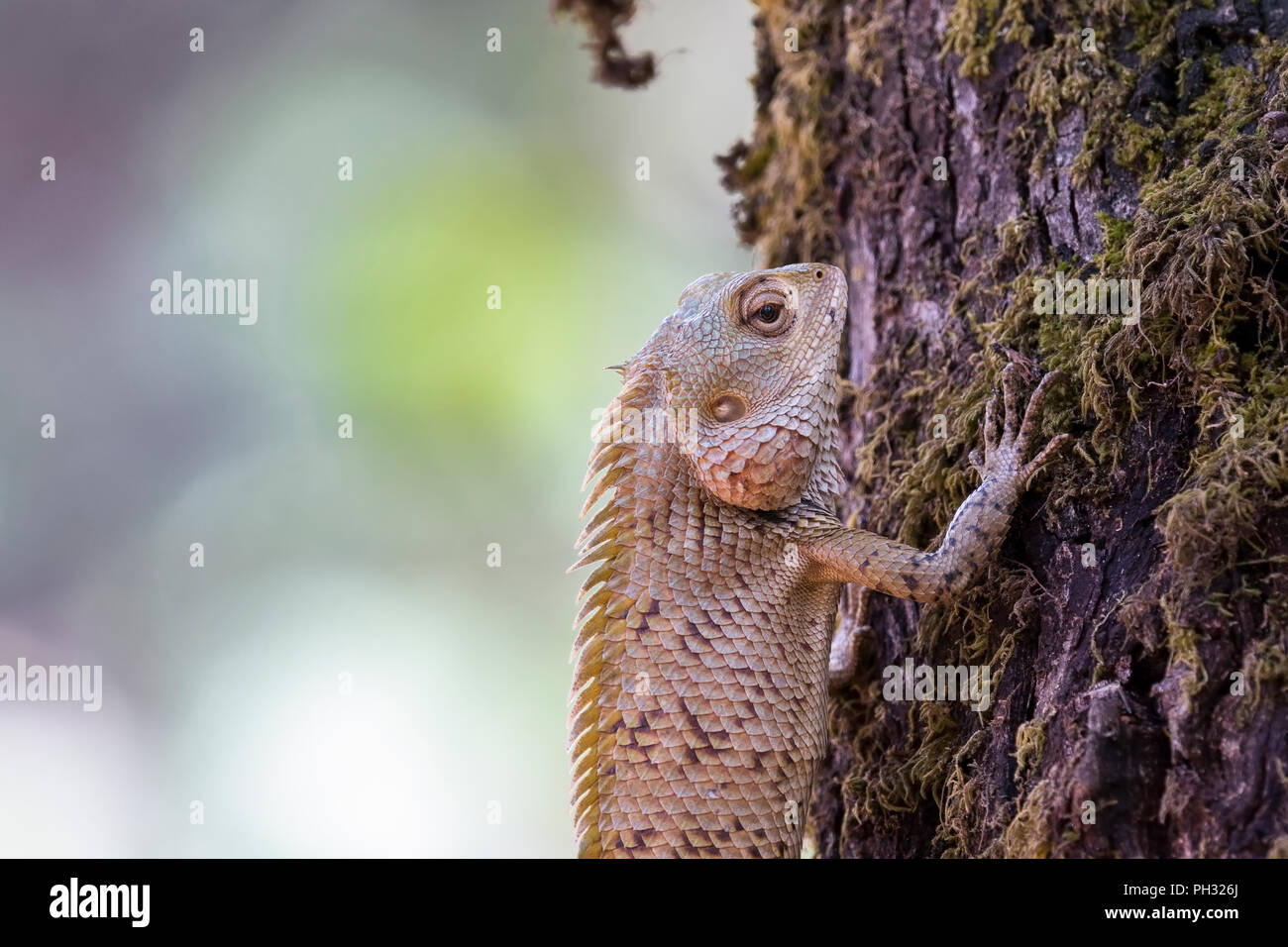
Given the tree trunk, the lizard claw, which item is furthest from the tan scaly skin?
the tree trunk

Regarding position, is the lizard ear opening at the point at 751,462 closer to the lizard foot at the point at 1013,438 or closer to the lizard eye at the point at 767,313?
the lizard eye at the point at 767,313

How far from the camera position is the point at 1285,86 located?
387cm

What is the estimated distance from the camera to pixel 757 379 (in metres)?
4.72

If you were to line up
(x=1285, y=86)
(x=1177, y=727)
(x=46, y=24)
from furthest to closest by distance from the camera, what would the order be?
(x=46, y=24), (x=1285, y=86), (x=1177, y=727)

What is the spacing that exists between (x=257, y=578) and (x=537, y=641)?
2.91 m

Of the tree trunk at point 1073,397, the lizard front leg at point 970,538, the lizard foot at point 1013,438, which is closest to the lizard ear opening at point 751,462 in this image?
the lizard front leg at point 970,538

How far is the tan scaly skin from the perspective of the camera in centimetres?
412

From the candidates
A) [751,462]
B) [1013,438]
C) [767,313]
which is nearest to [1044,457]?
[1013,438]

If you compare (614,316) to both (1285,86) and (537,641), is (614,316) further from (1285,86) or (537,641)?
(1285,86)

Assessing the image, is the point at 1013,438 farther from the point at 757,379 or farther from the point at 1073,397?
the point at 757,379

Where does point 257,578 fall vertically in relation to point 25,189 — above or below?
below

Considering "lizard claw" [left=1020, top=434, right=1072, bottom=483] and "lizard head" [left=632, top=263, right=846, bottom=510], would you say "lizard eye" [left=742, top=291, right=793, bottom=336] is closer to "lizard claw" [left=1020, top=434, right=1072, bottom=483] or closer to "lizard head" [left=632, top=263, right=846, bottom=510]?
"lizard head" [left=632, top=263, right=846, bottom=510]
